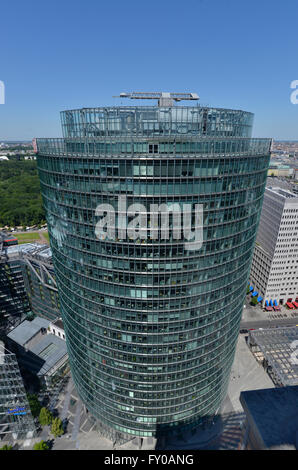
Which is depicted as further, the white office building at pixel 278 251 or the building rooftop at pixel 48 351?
the white office building at pixel 278 251

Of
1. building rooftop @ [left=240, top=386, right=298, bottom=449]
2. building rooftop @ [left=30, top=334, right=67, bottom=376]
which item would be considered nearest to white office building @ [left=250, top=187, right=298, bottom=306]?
building rooftop @ [left=240, top=386, right=298, bottom=449]

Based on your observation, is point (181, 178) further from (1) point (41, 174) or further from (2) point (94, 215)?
(1) point (41, 174)

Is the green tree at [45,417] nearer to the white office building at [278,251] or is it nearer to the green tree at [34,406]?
the green tree at [34,406]

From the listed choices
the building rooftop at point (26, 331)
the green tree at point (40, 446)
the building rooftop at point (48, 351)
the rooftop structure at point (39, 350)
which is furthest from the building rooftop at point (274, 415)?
the building rooftop at point (26, 331)

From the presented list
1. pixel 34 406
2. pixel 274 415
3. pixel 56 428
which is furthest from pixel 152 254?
pixel 34 406

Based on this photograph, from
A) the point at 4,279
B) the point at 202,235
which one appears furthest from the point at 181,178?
the point at 4,279

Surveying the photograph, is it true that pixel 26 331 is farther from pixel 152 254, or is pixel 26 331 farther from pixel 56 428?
pixel 152 254
